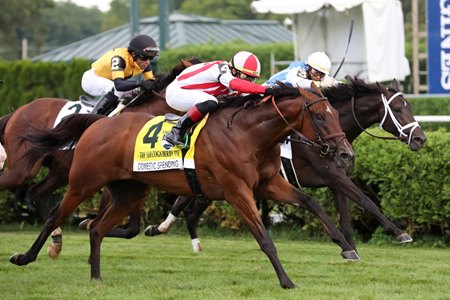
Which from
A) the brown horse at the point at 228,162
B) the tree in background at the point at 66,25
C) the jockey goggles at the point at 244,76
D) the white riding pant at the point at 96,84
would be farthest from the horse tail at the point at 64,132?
the tree in background at the point at 66,25

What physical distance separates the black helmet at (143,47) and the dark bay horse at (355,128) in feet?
4.88

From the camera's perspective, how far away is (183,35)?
98.1 ft

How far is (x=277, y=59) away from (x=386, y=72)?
7.00 metres

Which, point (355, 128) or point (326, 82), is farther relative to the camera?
point (326, 82)

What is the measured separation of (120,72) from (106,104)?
1.19 ft

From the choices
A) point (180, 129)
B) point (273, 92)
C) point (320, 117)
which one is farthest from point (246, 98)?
point (320, 117)

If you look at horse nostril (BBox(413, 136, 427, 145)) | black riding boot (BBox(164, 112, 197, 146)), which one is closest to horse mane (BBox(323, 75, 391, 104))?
horse nostril (BBox(413, 136, 427, 145))

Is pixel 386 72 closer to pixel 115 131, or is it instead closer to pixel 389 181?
pixel 389 181

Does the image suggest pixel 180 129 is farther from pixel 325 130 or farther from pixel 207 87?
pixel 325 130

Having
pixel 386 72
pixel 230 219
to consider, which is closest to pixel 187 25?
pixel 386 72

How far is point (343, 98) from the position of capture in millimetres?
9383

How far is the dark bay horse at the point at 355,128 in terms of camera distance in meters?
9.05

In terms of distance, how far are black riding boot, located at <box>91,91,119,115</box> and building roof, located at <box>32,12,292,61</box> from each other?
19.2 meters

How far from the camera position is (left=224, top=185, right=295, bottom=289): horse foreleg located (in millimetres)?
7520
